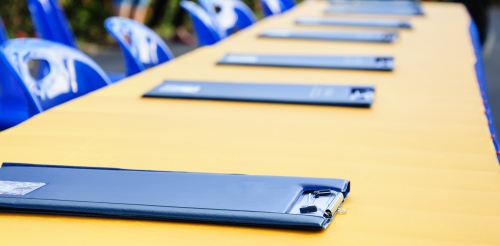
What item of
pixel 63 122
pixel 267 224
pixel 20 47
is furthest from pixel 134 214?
pixel 20 47

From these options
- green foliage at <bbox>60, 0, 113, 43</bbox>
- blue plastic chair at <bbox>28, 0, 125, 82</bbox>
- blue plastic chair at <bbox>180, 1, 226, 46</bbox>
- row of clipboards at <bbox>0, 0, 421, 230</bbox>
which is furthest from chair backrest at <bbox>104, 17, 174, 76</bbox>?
green foliage at <bbox>60, 0, 113, 43</bbox>

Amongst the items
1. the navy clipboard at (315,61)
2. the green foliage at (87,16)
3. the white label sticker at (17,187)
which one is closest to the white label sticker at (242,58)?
the navy clipboard at (315,61)

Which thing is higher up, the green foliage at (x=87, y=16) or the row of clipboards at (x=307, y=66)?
the green foliage at (x=87, y=16)

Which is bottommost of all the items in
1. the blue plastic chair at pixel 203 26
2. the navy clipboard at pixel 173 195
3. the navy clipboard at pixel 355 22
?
the navy clipboard at pixel 173 195

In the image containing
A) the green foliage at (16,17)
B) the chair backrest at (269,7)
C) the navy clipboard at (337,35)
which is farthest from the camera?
the green foliage at (16,17)

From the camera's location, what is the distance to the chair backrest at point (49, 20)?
10.8 feet

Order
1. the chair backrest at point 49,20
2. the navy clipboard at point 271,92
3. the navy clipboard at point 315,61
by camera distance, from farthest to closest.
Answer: the chair backrest at point 49,20 < the navy clipboard at point 315,61 < the navy clipboard at point 271,92

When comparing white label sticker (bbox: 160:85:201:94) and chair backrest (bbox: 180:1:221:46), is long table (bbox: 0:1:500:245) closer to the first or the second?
white label sticker (bbox: 160:85:201:94)

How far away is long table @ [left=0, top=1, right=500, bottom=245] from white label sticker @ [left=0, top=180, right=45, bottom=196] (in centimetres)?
6

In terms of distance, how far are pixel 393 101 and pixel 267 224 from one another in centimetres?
97

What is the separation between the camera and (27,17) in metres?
7.14

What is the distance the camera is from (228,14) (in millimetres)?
4324

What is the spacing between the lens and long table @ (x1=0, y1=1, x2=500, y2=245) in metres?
1.00

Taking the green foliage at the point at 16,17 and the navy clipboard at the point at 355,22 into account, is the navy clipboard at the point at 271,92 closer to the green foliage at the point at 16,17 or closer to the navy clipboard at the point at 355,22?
the navy clipboard at the point at 355,22
